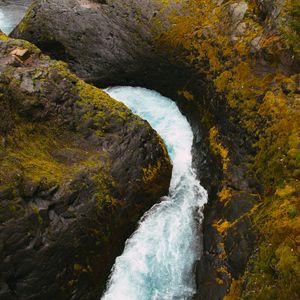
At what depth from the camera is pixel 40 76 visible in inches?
578

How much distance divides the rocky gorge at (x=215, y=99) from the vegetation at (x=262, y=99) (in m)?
A: 0.04

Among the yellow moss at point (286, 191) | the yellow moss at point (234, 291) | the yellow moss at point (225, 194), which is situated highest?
the yellow moss at point (286, 191)

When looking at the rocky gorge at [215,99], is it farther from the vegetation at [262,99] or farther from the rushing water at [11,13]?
the rushing water at [11,13]

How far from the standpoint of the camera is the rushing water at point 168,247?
41.9 ft

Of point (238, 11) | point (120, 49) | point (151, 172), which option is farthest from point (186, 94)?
point (151, 172)

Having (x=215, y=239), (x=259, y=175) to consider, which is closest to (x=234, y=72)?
(x=259, y=175)

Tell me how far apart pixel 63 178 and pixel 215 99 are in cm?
883

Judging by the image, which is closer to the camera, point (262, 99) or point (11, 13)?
point (262, 99)

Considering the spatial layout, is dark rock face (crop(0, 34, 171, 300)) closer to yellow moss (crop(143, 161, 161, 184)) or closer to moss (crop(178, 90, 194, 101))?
yellow moss (crop(143, 161, 161, 184))

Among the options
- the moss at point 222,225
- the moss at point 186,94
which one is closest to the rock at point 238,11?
the moss at point 186,94

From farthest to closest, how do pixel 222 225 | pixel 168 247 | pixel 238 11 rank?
1. pixel 238 11
2. pixel 168 247
3. pixel 222 225

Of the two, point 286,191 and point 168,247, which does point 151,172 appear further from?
point 286,191

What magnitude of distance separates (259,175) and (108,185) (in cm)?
569

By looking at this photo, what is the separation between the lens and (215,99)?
17.6m
